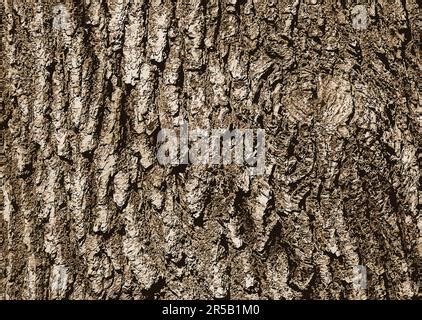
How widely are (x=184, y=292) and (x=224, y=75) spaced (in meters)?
0.56

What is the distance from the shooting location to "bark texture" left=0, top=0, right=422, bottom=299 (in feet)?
4.66

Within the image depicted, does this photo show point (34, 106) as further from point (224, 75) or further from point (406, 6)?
point (406, 6)

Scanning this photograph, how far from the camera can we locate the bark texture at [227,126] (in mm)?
1419

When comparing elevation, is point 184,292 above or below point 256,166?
below

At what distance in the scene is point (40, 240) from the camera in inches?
59.3

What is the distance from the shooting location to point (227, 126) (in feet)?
4.70

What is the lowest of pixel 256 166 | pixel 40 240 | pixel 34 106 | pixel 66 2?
pixel 40 240

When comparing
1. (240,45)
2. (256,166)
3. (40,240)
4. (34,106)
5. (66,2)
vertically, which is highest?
(66,2)

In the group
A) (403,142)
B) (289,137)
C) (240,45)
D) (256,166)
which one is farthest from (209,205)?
(403,142)

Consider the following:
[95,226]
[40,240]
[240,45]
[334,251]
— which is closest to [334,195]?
[334,251]

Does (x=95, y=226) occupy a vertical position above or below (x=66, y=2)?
below

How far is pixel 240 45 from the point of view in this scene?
1.43 meters

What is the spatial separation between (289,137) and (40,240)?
2.30ft

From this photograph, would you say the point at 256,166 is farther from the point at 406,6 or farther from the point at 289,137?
the point at 406,6
